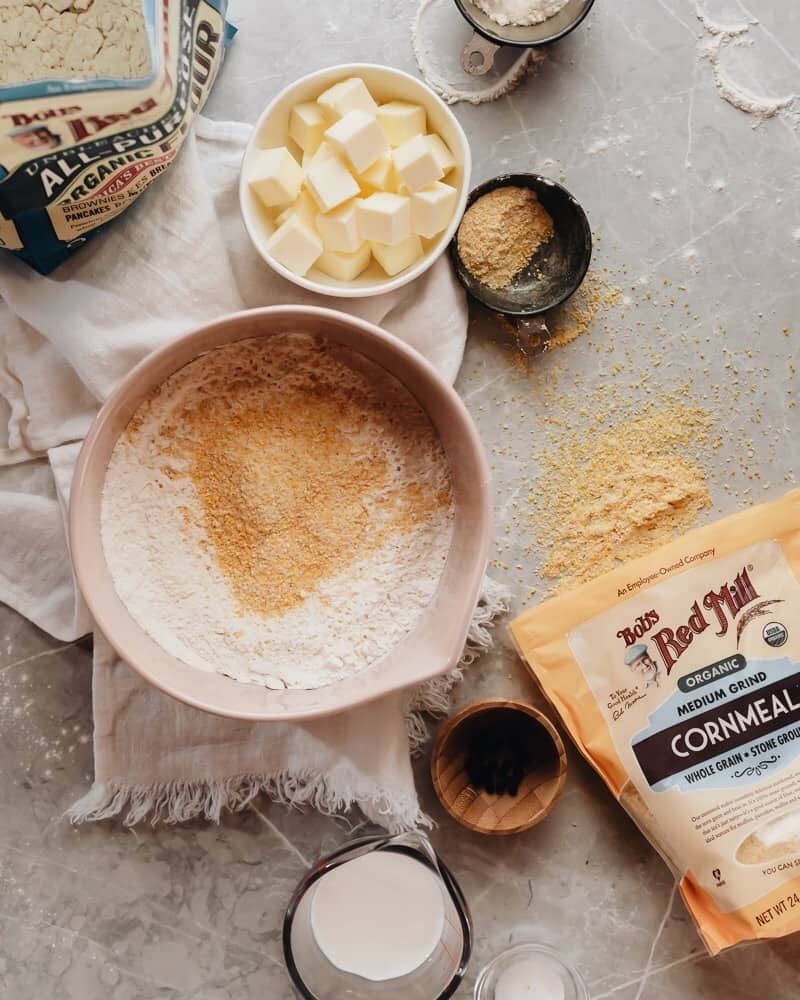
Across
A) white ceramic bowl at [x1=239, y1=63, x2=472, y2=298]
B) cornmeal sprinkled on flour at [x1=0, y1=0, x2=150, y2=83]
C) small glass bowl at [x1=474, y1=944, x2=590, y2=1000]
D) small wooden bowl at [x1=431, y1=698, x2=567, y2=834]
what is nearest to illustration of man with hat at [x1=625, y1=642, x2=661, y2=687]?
small wooden bowl at [x1=431, y1=698, x2=567, y2=834]

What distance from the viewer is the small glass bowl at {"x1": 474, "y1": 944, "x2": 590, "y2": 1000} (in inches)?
48.9

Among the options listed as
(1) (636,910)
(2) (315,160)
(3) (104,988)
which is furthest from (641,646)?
(3) (104,988)

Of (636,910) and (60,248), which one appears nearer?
(60,248)

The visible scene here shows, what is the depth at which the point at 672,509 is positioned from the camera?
126 centimetres

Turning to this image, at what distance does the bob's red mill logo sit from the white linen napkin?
178mm

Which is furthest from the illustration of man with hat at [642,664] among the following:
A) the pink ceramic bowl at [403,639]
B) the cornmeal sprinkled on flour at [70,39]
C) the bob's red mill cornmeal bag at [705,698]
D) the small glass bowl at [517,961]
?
the cornmeal sprinkled on flour at [70,39]

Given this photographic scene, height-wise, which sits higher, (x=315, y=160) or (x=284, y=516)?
(x=315, y=160)

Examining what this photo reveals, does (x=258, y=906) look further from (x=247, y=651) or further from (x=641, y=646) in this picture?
(x=641, y=646)

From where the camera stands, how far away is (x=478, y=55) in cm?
126

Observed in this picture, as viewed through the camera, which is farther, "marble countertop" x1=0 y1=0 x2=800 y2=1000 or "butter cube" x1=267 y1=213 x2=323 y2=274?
"marble countertop" x1=0 y1=0 x2=800 y2=1000

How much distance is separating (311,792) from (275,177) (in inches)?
29.8

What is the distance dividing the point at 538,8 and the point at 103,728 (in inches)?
41.5

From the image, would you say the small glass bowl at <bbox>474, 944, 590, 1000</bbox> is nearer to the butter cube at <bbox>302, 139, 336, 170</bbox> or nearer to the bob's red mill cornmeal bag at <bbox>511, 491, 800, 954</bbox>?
the bob's red mill cornmeal bag at <bbox>511, 491, 800, 954</bbox>

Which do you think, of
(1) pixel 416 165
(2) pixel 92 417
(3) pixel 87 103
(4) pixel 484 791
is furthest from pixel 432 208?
(4) pixel 484 791
